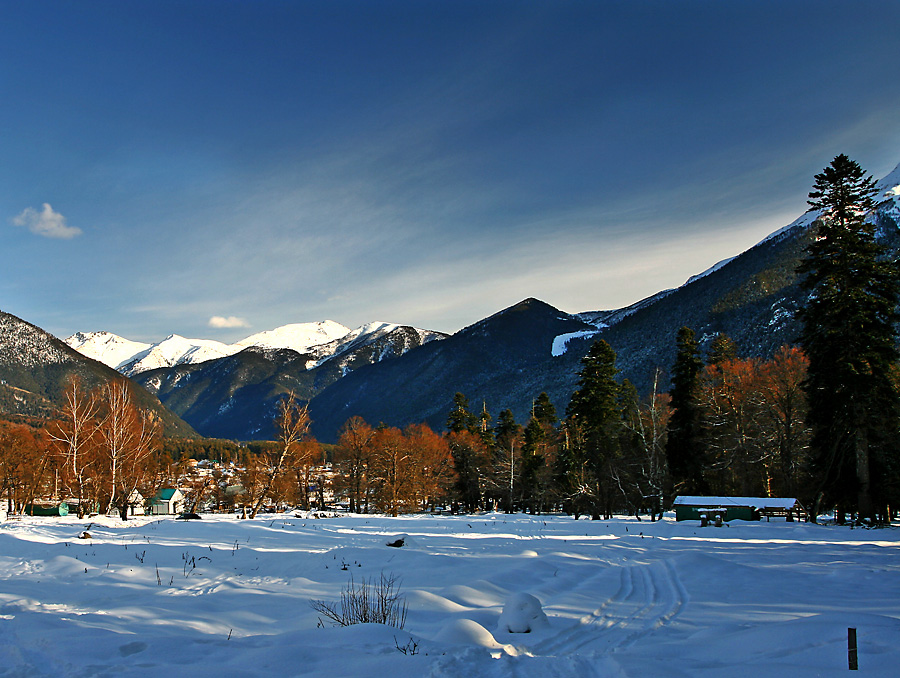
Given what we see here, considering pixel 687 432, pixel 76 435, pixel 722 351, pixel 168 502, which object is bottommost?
pixel 168 502

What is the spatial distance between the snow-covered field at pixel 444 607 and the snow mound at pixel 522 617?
84mm

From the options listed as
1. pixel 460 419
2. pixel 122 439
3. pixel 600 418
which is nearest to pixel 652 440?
→ pixel 600 418

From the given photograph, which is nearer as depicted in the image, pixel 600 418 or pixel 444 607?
pixel 444 607

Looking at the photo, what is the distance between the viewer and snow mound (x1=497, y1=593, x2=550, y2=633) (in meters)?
7.74

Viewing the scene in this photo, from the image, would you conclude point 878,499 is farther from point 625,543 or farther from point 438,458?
point 438,458

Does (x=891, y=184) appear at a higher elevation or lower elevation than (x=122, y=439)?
higher

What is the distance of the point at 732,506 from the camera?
36.6 m

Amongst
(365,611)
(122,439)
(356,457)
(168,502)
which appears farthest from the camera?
(168,502)

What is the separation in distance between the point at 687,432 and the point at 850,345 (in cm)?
1833

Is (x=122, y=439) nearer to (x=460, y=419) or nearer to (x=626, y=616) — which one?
(x=626, y=616)

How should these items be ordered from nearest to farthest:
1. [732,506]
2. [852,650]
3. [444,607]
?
[852,650]
[444,607]
[732,506]

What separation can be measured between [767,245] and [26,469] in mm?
177328

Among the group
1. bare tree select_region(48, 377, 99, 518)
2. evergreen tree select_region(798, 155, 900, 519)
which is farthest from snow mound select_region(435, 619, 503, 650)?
bare tree select_region(48, 377, 99, 518)

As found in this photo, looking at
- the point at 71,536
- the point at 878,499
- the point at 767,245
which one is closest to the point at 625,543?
the point at 878,499
